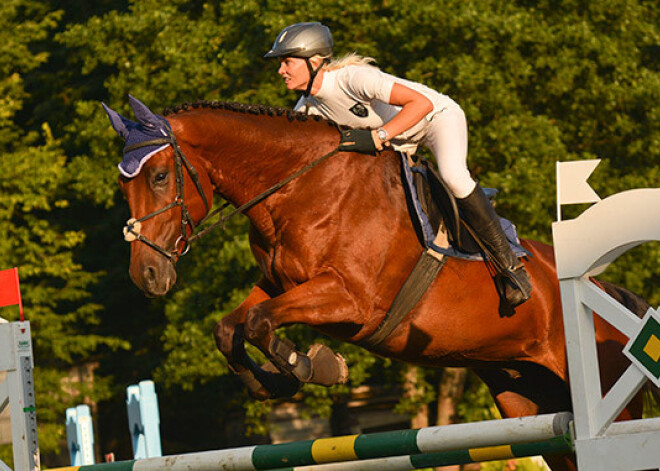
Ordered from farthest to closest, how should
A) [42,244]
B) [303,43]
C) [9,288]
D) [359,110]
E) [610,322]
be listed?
[42,244]
[359,110]
[303,43]
[9,288]
[610,322]

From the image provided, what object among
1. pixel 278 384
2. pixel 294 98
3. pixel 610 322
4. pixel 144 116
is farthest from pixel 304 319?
pixel 294 98

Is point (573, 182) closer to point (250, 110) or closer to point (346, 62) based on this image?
point (346, 62)

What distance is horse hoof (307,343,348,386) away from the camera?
5.06 metres

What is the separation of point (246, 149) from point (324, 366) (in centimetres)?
104

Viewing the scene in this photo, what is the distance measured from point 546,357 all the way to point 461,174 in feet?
3.45

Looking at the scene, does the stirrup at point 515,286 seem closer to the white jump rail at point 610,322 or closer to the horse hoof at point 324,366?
the horse hoof at point 324,366

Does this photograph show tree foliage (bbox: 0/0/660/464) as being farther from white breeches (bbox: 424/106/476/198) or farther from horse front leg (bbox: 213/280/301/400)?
horse front leg (bbox: 213/280/301/400)

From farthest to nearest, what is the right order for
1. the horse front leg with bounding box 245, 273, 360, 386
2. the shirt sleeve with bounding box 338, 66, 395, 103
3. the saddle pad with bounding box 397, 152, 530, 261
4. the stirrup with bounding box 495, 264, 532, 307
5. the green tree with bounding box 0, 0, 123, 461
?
the green tree with bounding box 0, 0, 123, 461 → the stirrup with bounding box 495, 264, 532, 307 → the saddle pad with bounding box 397, 152, 530, 261 → the shirt sleeve with bounding box 338, 66, 395, 103 → the horse front leg with bounding box 245, 273, 360, 386

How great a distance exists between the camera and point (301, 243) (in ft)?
16.8

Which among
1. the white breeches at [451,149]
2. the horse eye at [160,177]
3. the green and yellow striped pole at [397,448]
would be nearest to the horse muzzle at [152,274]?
the horse eye at [160,177]

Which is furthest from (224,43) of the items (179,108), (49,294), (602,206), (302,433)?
(602,206)

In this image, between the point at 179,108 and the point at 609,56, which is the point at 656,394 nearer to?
the point at 179,108

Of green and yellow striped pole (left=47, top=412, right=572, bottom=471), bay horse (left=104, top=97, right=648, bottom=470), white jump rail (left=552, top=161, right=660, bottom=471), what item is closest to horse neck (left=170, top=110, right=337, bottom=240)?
bay horse (left=104, top=97, right=648, bottom=470)

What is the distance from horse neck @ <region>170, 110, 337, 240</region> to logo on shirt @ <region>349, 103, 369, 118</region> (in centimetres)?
19
